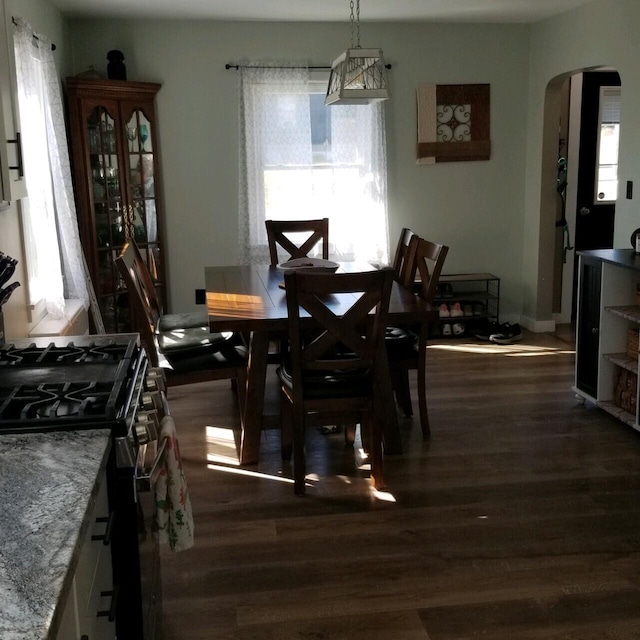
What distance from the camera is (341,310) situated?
338 cm

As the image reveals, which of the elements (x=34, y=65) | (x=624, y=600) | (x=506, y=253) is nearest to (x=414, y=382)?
(x=506, y=253)

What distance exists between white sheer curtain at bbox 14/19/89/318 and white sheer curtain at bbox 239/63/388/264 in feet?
4.87

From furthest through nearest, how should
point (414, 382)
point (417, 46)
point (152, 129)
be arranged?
point (417, 46)
point (152, 129)
point (414, 382)

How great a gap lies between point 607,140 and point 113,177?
3.88 meters

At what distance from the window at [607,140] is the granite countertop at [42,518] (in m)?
5.53

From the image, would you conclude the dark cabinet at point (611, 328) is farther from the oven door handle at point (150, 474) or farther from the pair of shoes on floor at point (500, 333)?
the oven door handle at point (150, 474)

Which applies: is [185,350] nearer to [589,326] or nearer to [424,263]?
[424,263]

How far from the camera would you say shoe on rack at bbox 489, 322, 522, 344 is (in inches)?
226

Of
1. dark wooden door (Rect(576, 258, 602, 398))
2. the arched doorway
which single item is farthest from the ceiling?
dark wooden door (Rect(576, 258, 602, 398))

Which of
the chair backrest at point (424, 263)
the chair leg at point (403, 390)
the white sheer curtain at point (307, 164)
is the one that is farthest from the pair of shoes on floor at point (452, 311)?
the chair leg at point (403, 390)

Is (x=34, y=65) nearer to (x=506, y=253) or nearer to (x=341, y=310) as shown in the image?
(x=341, y=310)

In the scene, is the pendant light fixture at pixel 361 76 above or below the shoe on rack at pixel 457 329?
above

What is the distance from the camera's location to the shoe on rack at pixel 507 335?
5.74 m

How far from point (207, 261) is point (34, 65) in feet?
6.86
